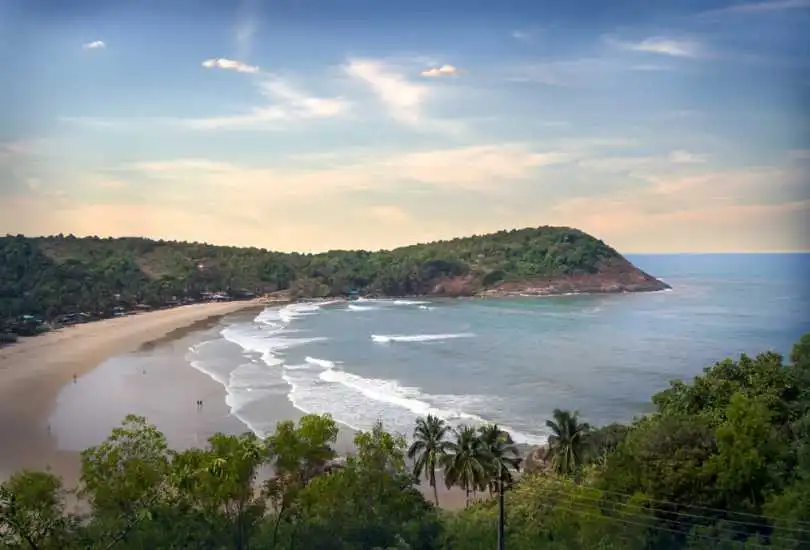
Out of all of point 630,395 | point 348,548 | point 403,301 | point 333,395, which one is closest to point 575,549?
point 348,548

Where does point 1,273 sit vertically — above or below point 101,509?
above

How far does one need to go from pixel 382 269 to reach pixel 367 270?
104cm

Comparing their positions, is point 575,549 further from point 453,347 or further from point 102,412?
point 453,347

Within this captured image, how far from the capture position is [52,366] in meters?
18.1

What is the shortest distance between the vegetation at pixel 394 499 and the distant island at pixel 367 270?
29.7 meters

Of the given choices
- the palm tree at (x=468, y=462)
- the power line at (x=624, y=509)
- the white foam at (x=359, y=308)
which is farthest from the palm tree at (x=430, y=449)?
the white foam at (x=359, y=308)

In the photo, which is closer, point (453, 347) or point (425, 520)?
point (425, 520)

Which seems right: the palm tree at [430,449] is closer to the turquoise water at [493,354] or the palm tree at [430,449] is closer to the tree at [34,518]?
the turquoise water at [493,354]

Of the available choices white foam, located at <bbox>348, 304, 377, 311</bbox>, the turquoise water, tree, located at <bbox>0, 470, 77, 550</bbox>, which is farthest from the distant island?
tree, located at <bbox>0, 470, 77, 550</bbox>

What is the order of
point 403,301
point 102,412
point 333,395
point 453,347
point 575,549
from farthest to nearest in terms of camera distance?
point 403,301, point 453,347, point 333,395, point 102,412, point 575,549

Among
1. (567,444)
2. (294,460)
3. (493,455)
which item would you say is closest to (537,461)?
(567,444)

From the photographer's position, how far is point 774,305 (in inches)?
1211

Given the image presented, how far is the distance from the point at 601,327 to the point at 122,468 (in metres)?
24.0

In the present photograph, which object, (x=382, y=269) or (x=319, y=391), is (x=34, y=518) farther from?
(x=382, y=269)
